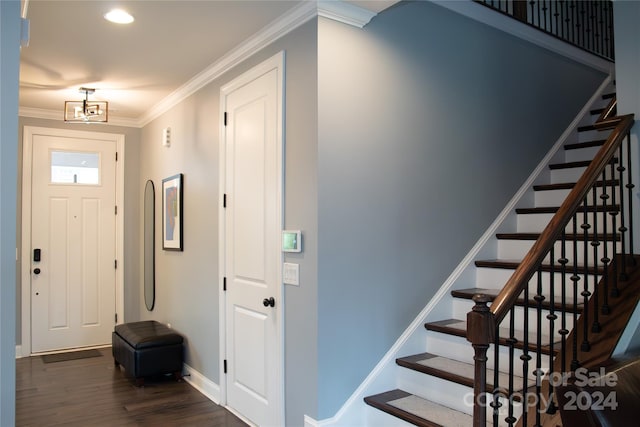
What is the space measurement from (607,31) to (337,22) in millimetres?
4256

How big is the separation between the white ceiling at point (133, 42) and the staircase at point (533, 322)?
183 centimetres

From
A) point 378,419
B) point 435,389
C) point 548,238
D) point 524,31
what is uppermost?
point 524,31

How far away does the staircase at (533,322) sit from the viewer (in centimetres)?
215

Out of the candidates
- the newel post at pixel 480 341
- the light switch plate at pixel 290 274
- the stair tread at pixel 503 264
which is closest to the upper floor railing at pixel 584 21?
the stair tread at pixel 503 264

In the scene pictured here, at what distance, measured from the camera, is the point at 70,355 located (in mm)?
5250

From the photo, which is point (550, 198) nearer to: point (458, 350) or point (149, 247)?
point (458, 350)

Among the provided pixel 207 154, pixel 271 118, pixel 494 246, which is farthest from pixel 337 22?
pixel 494 246

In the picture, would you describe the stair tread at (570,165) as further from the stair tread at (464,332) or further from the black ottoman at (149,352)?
the black ottoman at (149,352)

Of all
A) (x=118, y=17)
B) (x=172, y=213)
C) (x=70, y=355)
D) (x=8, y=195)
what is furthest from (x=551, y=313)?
(x=70, y=355)

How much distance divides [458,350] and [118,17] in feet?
9.71

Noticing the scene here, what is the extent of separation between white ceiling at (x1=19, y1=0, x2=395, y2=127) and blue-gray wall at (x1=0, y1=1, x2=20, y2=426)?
51.6 inches

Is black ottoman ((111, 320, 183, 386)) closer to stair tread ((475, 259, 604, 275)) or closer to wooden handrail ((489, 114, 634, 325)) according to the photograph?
stair tread ((475, 259, 604, 275))

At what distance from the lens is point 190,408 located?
3.66m

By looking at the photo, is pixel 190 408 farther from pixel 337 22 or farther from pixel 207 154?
pixel 337 22
